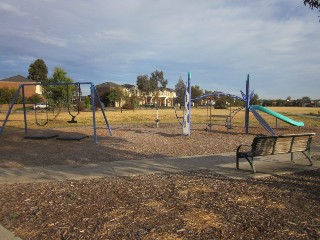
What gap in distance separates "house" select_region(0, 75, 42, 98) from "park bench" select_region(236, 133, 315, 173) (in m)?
77.7

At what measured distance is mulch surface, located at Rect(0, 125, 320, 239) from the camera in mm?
3893

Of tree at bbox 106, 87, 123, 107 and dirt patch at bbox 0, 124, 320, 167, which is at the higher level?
tree at bbox 106, 87, 123, 107

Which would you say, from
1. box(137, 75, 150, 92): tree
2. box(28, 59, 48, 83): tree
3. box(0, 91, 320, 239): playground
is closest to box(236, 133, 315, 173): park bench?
box(0, 91, 320, 239): playground

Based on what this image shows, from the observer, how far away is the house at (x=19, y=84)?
79.2 m

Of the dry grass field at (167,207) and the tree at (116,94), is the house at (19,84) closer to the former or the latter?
the tree at (116,94)

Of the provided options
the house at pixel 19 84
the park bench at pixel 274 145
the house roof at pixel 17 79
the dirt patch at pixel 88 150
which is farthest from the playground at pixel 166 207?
the house roof at pixel 17 79

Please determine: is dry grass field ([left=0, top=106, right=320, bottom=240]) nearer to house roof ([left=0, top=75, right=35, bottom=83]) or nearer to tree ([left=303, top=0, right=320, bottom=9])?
tree ([left=303, top=0, right=320, bottom=9])

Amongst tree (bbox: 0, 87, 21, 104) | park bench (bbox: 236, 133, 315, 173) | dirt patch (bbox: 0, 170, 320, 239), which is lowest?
dirt patch (bbox: 0, 170, 320, 239)

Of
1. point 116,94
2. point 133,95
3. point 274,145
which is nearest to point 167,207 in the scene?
point 274,145

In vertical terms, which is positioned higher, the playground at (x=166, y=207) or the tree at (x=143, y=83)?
the tree at (x=143, y=83)

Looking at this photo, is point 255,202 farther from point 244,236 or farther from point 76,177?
point 76,177

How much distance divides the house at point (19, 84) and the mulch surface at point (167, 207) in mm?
77437

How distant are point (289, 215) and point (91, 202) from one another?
2.95m

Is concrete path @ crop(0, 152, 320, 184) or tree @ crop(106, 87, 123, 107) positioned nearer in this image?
concrete path @ crop(0, 152, 320, 184)
